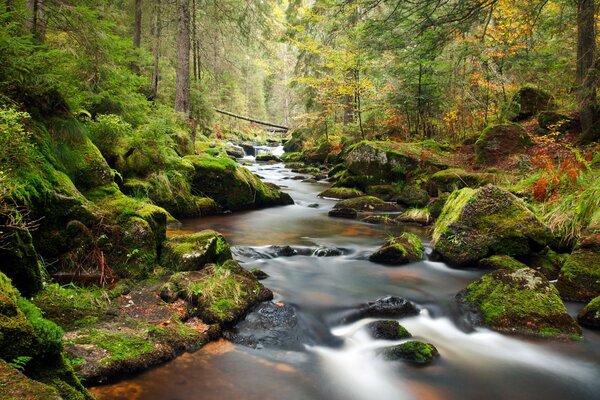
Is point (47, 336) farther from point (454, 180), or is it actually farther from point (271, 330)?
point (454, 180)

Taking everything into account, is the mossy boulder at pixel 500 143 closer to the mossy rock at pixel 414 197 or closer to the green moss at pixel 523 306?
the mossy rock at pixel 414 197

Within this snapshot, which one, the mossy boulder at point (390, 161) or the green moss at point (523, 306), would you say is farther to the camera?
the mossy boulder at point (390, 161)

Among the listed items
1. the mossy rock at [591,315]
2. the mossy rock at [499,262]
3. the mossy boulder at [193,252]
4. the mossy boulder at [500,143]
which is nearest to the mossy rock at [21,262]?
the mossy boulder at [193,252]

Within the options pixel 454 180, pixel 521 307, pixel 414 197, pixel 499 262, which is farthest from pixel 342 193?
pixel 521 307

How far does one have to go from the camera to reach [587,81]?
33.0ft

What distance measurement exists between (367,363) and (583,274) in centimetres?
356

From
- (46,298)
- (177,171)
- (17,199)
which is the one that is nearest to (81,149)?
(17,199)

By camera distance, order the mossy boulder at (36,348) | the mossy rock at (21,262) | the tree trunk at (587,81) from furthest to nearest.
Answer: the tree trunk at (587,81), the mossy rock at (21,262), the mossy boulder at (36,348)

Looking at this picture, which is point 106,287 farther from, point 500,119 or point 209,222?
point 500,119

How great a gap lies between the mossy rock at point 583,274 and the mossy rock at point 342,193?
326 inches

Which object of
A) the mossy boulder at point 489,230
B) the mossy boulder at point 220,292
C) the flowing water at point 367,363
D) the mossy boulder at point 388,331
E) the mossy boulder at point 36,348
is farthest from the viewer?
the mossy boulder at point 489,230

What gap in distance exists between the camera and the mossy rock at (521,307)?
15.0 feet

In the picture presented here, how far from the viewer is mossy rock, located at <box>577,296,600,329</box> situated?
4684 mm

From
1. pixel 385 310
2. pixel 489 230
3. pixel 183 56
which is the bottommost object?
pixel 385 310
